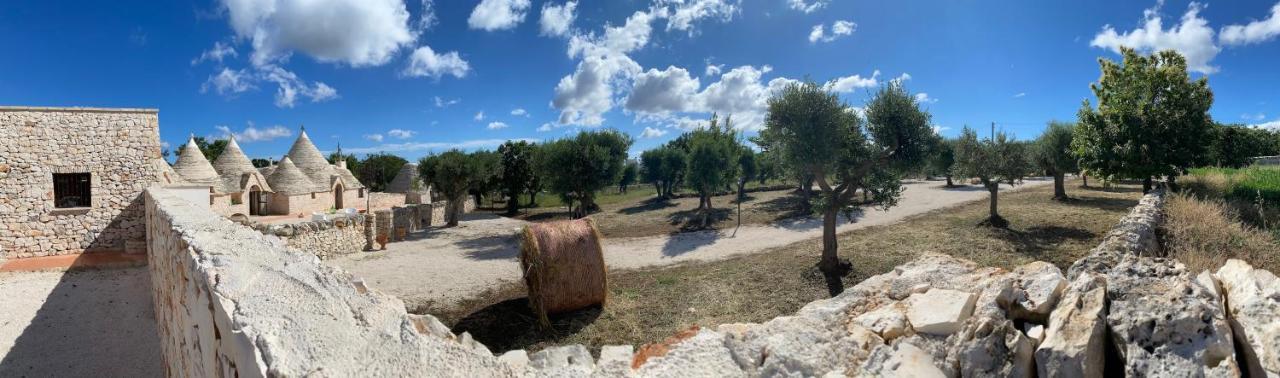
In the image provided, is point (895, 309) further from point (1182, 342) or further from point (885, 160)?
point (885, 160)

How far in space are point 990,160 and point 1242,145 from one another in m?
42.1

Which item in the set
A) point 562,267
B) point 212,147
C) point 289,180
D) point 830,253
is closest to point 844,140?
point 830,253

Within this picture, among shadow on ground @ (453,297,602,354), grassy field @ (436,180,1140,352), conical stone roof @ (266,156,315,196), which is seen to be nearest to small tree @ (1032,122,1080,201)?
grassy field @ (436,180,1140,352)

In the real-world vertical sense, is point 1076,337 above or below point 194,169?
Result: below

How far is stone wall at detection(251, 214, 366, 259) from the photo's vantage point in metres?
14.8

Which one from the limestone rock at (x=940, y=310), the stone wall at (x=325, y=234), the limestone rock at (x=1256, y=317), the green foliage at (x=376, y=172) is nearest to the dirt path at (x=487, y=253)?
the stone wall at (x=325, y=234)

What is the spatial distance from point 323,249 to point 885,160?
17.0 metres

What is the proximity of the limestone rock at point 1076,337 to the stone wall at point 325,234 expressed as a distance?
657 inches

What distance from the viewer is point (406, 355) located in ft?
7.46

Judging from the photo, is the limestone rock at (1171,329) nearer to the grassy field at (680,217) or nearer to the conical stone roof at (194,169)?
the grassy field at (680,217)

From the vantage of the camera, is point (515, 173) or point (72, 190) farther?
point (515, 173)

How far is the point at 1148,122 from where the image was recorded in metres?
16.9

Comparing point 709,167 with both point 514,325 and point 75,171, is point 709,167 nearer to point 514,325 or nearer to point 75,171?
point 514,325

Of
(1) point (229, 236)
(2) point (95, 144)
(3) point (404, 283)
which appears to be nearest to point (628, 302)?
(3) point (404, 283)
